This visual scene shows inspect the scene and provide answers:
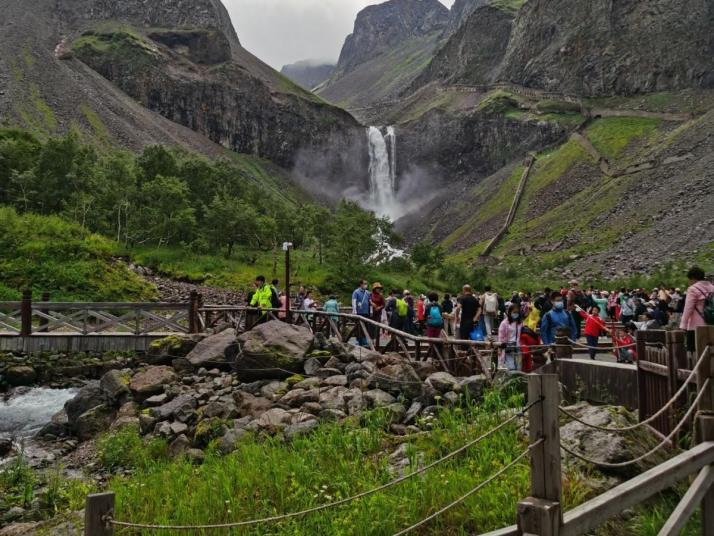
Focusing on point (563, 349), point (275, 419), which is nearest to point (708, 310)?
point (563, 349)

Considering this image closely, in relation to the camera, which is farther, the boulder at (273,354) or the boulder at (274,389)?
the boulder at (273,354)

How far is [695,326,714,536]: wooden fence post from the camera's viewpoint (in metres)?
4.31

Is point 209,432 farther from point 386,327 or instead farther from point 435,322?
point 435,322

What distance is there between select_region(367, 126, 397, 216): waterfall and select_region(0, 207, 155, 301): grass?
238 feet

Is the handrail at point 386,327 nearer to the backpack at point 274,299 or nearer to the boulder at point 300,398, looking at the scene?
the backpack at point 274,299

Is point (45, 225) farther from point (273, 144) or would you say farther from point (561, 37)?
point (561, 37)

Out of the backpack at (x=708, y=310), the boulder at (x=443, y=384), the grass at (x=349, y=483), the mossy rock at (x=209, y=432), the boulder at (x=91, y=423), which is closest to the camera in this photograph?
the grass at (x=349, y=483)

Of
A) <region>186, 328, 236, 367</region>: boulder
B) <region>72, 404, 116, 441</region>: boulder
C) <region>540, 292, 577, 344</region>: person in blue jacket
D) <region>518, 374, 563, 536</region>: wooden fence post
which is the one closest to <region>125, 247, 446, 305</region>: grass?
<region>186, 328, 236, 367</region>: boulder

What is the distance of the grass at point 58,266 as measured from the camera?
2675 cm

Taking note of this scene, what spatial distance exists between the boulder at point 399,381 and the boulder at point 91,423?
6.66m

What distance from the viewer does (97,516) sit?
338 centimetres

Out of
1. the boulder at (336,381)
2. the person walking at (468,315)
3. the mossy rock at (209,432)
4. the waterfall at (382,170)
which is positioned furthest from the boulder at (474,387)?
the waterfall at (382,170)

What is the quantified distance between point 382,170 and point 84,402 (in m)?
99.5

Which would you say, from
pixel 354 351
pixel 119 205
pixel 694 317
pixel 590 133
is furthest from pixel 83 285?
pixel 590 133
